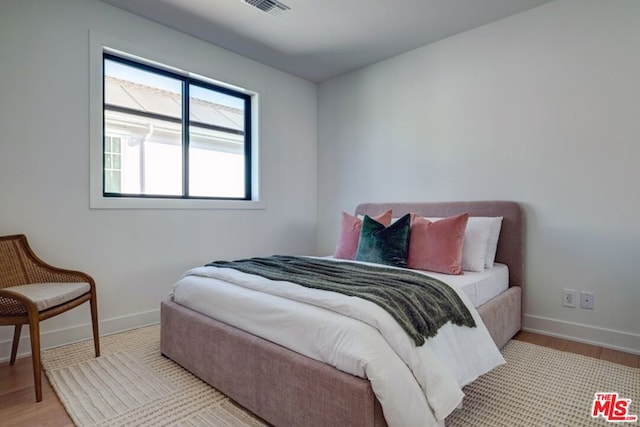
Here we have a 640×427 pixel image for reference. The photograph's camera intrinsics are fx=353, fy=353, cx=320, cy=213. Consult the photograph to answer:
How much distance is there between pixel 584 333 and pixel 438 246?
130 cm

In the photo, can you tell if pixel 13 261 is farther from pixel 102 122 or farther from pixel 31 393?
pixel 102 122

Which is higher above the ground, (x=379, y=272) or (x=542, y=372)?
(x=379, y=272)

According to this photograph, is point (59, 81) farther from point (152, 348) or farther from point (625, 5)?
point (625, 5)

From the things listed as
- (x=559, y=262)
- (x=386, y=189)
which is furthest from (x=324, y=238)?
(x=559, y=262)

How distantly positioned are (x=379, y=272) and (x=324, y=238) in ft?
7.56

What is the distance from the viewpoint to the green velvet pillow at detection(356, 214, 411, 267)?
2.62 meters

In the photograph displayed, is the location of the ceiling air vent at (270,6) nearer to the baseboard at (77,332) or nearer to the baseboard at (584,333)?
the baseboard at (77,332)

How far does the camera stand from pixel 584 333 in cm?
263

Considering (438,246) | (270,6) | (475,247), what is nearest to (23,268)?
(270,6)

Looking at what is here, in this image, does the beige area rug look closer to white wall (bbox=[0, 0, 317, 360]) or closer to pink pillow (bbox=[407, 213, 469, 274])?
white wall (bbox=[0, 0, 317, 360])

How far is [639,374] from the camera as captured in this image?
2102mm

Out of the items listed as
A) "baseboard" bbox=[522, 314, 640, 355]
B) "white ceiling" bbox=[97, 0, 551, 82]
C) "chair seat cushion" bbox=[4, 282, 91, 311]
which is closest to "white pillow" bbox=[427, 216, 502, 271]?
"baseboard" bbox=[522, 314, 640, 355]

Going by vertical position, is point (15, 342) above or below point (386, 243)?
below

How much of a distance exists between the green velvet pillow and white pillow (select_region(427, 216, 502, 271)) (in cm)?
46
